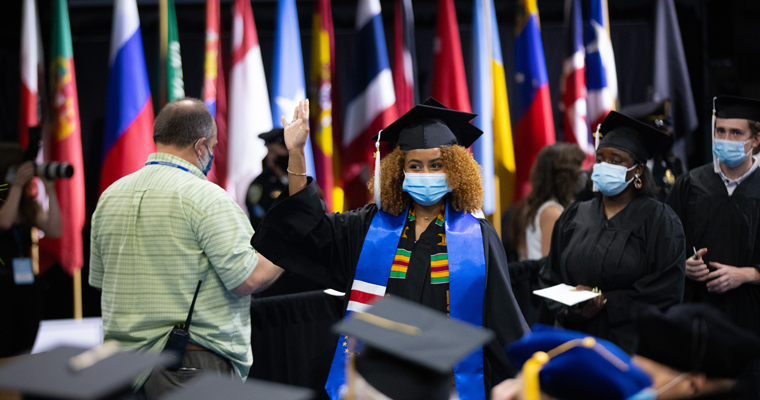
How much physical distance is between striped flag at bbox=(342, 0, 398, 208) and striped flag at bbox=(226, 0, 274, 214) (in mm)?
773

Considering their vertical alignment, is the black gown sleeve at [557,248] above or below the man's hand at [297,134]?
below

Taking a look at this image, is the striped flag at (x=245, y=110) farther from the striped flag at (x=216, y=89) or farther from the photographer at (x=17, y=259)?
the photographer at (x=17, y=259)

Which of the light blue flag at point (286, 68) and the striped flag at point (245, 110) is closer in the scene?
the striped flag at point (245, 110)

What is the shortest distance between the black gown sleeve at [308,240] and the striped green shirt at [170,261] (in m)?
0.12

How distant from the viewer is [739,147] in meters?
3.36

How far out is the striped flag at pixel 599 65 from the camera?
5664 mm

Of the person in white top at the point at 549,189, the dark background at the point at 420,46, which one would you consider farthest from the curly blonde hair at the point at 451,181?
the dark background at the point at 420,46

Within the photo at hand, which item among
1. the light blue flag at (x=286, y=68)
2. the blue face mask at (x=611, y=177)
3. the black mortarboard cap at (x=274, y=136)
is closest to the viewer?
the blue face mask at (x=611, y=177)

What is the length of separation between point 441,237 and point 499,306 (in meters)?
0.37

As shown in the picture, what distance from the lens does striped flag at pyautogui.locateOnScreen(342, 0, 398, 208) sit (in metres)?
5.32

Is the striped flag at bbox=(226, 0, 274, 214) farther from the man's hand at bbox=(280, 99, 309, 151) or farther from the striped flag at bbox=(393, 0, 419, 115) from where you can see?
the man's hand at bbox=(280, 99, 309, 151)

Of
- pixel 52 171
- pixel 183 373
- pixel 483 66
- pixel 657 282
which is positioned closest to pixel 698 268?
pixel 657 282

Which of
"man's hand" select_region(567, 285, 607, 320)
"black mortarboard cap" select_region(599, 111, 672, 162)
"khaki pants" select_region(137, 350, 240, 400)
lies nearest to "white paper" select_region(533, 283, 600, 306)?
"man's hand" select_region(567, 285, 607, 320)

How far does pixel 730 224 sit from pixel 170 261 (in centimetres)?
297
